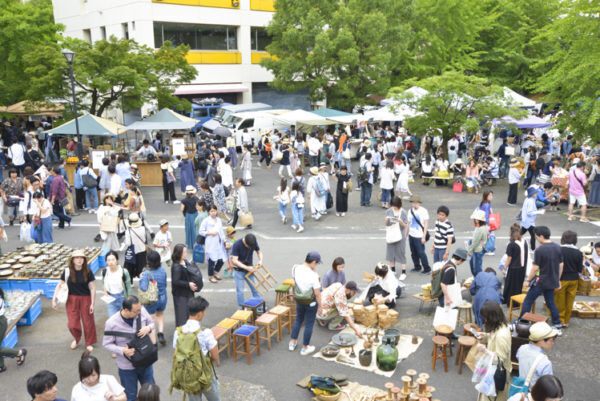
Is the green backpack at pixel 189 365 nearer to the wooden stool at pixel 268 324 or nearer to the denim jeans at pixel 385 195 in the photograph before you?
the wooden stool at pixel 268 324

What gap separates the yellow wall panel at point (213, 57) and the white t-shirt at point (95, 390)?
33.7 meters

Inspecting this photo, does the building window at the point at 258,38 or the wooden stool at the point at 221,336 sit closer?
the wooden stool at the point at 221,336

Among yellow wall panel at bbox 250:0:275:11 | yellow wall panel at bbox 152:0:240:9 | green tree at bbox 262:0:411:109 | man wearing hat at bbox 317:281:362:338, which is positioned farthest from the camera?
yellow wall panel at bbox 250:0:275:11

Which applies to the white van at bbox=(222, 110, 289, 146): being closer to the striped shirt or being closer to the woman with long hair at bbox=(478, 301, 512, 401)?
the striped shirt

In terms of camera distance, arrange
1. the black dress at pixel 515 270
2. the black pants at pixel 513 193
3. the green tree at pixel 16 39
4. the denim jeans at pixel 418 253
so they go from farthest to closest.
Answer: the green tree at pixel 16 39 → the black pants at pixel 513 193 → the denim jeans at pixel 418 253 → the black dress at pixel 515 270

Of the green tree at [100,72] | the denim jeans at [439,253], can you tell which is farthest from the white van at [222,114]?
the denim jeans at [439,253]

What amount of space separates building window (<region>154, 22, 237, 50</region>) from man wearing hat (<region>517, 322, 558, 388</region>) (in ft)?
111

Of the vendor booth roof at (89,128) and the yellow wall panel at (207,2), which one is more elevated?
the yellow wall panel at (207,2)

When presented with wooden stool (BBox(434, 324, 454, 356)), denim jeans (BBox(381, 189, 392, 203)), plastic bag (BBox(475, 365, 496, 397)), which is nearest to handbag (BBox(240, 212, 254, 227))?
denim jeans (BBox(381, 189, 392, 203))

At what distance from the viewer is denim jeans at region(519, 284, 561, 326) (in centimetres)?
837

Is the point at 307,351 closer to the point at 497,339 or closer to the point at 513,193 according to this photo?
the point at 497,339

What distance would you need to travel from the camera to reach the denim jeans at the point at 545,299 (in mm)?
8366

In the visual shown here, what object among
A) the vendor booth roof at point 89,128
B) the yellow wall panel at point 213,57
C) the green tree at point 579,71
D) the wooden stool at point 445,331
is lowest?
the wooden stool at point 445,331

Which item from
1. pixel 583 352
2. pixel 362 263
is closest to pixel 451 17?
pixel 362 263
